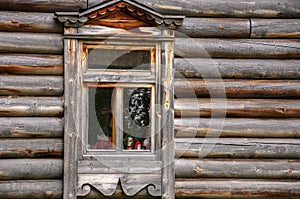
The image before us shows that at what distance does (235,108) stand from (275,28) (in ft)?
3.47

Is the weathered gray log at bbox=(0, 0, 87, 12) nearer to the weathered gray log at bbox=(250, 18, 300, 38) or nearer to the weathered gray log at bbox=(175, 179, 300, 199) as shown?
the weathered gray log at bbox=(250, 18, 300, 38)

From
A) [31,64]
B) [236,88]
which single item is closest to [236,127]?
[236,88]

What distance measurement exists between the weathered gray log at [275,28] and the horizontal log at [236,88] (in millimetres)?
541

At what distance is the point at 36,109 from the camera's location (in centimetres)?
564

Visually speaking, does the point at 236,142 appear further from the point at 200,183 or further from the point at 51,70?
the point at 51,70

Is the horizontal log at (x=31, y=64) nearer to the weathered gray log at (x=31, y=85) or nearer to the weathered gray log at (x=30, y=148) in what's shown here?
the weathered gray log at (x=31, y=85)

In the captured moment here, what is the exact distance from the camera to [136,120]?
5.85 m

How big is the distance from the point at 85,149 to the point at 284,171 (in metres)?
2.29

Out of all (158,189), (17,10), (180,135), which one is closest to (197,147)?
(180,135)

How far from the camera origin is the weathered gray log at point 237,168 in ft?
18.9

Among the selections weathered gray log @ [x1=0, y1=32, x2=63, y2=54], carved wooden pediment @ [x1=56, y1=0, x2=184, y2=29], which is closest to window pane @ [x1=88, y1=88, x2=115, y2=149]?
weathered gray log @ [x1=0, y1=32, x2=63, y2=54]

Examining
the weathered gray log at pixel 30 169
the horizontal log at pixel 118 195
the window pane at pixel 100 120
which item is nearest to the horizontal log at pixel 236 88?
the window pane at pixel 100 120

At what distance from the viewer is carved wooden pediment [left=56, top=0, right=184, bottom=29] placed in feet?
18.4

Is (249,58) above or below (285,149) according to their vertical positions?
above
